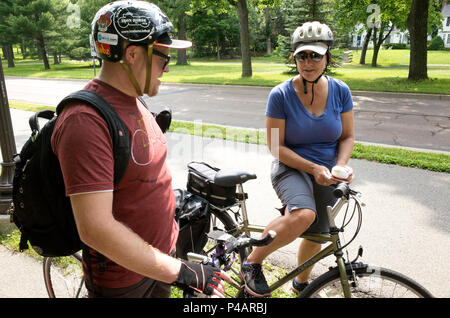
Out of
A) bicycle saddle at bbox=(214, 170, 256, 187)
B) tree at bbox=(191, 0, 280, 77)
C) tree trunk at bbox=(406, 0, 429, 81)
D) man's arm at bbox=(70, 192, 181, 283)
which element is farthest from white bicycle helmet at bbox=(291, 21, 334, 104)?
tree at bbox=(191, 0, 280, 77)

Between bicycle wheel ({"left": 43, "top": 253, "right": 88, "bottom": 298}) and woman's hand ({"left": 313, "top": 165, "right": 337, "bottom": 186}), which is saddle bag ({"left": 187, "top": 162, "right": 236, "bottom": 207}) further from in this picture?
bicycle wheel ({"left": 43, "top": 253, "right": 88, "bottom": 298})

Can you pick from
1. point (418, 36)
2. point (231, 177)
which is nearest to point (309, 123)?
point (231, 177)

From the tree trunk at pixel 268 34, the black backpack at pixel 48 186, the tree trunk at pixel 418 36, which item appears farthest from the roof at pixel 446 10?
the black backpack at pixel 48 186

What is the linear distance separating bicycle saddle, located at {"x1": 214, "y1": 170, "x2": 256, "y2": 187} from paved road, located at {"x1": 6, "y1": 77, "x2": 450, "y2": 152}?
19.9ft

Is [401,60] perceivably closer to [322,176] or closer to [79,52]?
[79,52]

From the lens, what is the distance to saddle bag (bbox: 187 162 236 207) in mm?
2723

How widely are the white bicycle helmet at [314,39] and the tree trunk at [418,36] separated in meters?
15.2

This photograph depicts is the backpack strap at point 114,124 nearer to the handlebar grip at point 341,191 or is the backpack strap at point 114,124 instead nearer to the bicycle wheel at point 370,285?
the handlebar grip at point 341,191

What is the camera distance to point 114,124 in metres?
1.35

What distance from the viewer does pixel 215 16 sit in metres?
45.9

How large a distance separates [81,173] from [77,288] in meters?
1.82

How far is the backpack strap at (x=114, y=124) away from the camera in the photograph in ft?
4.34
